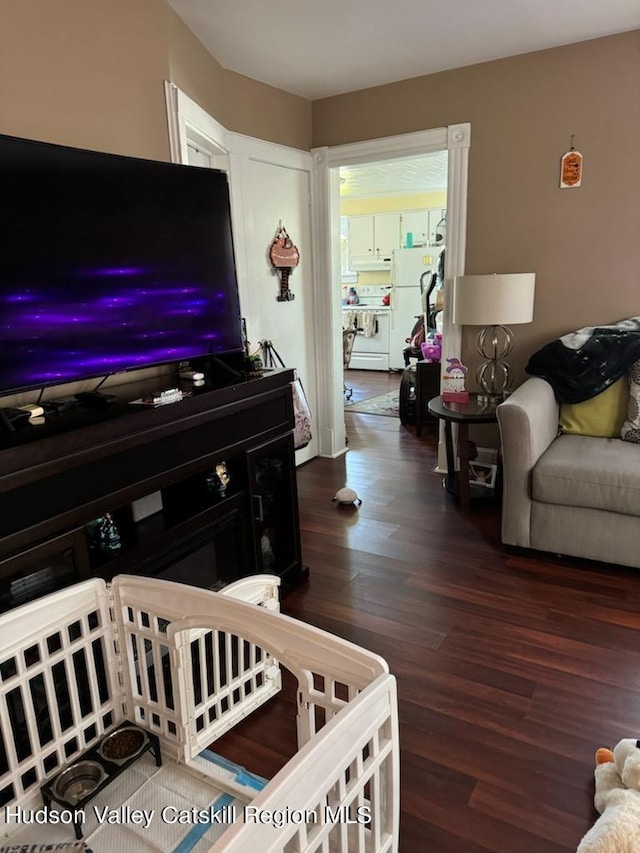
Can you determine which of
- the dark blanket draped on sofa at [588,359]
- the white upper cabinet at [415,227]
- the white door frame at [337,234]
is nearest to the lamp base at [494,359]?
the white door frame at [337,234]

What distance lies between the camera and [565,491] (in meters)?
2.57

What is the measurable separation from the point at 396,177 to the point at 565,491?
488cm

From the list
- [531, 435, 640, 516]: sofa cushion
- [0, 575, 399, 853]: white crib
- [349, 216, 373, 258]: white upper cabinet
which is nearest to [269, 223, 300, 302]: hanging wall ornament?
[531, 435, 640, 516]: sofa cushion

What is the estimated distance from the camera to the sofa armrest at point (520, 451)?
2.61 m

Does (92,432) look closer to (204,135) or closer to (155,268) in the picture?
(155,268)

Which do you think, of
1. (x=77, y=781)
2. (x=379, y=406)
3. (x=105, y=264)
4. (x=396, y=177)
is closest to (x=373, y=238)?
(x=396, y=177)

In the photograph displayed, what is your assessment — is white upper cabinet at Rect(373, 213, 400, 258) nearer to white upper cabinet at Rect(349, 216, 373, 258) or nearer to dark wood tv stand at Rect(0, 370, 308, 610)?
white upper cabinet at Rect(349, 216, 373, 258)

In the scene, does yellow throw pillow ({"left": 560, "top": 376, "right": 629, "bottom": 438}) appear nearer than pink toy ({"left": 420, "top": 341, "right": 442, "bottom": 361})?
Yes

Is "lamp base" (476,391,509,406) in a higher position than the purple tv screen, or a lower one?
lower

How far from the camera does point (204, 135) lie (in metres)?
2.70

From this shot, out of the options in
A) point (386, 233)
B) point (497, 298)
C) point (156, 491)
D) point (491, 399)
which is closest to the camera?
point (156, 491)

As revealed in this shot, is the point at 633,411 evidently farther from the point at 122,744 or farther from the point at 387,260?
the point at 387,260

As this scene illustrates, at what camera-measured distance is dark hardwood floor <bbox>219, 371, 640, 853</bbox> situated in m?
1.49

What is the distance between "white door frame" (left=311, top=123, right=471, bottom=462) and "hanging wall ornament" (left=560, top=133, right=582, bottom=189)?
20.8 inches
